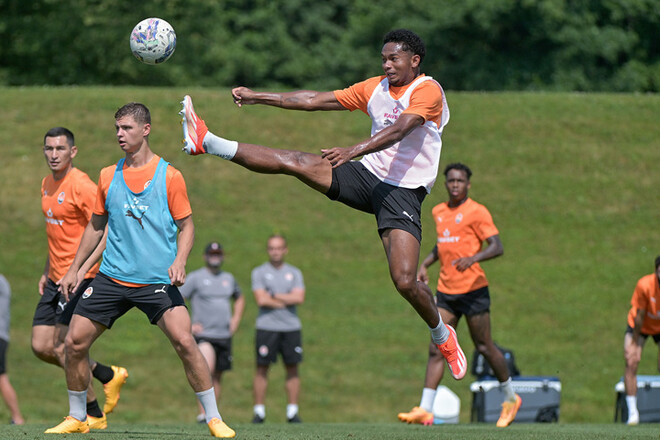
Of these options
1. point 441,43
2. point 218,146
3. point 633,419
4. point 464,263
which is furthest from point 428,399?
point 441,43

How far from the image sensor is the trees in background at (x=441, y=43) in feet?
102

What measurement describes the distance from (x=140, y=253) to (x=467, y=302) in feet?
15.3

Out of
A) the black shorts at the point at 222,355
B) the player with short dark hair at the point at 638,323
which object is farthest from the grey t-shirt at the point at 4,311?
the player with short dark hair at the point at 638,323

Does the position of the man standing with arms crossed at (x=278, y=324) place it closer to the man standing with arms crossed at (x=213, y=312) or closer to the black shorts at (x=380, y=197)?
the man standing with arms crossed at (x=213, y=312)

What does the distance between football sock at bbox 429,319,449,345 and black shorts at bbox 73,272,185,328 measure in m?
2.43

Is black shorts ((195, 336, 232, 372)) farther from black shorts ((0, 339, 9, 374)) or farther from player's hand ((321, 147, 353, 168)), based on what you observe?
player's hand ((321, 147, 353, 168))

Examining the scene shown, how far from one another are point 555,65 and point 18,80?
18343mm

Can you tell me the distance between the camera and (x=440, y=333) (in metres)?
8.53

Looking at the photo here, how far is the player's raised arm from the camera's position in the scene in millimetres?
7836

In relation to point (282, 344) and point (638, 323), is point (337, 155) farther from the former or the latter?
point (638, 323)

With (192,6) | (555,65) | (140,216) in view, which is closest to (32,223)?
(140,216)

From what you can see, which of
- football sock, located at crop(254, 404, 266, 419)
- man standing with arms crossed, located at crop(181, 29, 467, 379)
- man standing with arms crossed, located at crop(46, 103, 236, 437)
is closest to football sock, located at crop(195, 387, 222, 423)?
man standing with arms crossed, located at crop(46, 103, 236, 437)

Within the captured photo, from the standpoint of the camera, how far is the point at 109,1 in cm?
3181

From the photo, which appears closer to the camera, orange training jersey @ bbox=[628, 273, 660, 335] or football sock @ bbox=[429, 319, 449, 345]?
football sock @ bbox=[429, 319, 449, 345]
